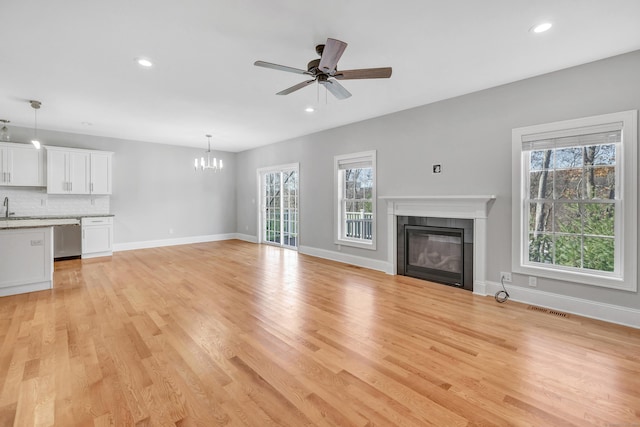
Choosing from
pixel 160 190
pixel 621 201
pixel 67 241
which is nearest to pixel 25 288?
pixel 67 241

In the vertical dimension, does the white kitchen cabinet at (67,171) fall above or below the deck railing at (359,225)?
above

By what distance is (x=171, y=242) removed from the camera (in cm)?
804

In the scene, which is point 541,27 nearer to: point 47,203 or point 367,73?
point 367,73

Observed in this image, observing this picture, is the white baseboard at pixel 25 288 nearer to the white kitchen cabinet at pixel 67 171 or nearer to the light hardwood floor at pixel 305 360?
the light hardwood floor at pixel 305 360

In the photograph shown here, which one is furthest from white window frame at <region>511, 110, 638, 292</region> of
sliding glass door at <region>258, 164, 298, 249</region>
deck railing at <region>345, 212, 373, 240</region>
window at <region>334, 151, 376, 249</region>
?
sliding glass door at <region>258, 164, 298, 249</region>

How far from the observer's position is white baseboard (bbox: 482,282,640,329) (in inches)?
117

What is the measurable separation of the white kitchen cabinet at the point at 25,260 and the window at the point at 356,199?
4681mm

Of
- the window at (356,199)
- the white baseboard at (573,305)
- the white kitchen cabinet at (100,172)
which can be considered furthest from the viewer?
the white kitchen cabinet at (100,172)

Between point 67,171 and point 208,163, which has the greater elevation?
point 208,163

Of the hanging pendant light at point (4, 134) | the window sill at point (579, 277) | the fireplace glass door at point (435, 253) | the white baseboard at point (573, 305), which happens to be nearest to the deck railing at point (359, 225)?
the fireplace glass door at point (435, 253)

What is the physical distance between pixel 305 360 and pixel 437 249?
119 inches

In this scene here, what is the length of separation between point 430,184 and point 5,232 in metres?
5.99

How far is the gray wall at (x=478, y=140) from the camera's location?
3.09 metres

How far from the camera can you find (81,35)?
8.71ft
